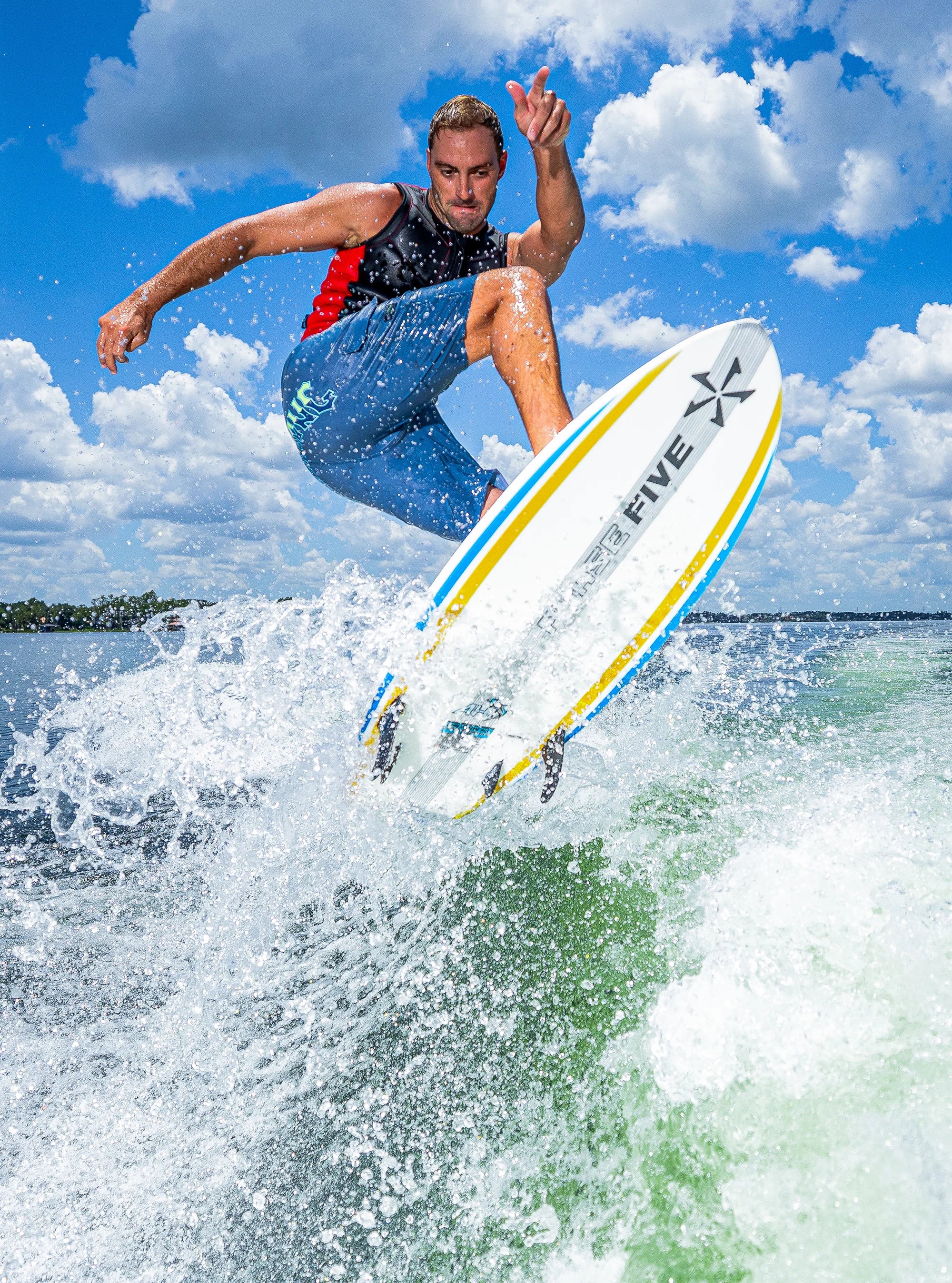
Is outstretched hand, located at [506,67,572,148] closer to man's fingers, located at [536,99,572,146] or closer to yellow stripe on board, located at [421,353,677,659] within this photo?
man's fingers, located at [536,99,572,146]

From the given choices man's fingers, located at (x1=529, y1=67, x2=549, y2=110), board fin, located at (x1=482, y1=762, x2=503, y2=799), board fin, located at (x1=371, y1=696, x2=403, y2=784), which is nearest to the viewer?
man's fingers, located at (x1=529, y1=67, x2=549, y2=110)

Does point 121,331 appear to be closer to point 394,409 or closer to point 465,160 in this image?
point 394,409

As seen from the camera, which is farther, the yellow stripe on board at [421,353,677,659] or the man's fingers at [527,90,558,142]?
the yellow stripe on board at [421,353,677,659]

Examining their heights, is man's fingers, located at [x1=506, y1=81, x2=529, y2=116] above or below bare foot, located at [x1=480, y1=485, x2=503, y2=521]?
above

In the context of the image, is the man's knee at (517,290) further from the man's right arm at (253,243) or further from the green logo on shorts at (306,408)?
the green logo on shorts at (306,408)

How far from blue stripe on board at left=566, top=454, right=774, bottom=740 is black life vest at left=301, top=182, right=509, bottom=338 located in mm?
1963

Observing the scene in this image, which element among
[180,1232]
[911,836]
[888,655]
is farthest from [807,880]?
[888,655]

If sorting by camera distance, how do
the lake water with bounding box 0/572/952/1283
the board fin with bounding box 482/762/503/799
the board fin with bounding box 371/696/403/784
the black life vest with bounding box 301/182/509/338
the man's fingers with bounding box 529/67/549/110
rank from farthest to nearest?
the black life vest with bounding box 301/182/509/338 < the board fin with bounding box 482/762/503/799 < the board fin with bounding box 371/696/403/784 < the man's fingers with bounding box 529/67/549/110 < the lake water with bounding box 0/572/952/1283

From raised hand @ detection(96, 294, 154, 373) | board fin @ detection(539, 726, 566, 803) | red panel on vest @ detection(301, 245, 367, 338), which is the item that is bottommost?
board fin @ detection(539, 726, 566, 803)

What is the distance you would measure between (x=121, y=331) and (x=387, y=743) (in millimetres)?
2457

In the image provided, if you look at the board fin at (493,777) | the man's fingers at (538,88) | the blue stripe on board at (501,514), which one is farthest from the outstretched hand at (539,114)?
the board fin at (493,777)

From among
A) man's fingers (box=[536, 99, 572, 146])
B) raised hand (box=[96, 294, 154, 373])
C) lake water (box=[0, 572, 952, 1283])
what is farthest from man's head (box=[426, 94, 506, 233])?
lake water (box=[0, 572, 952, 1283])

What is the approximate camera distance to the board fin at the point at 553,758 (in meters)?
3.60

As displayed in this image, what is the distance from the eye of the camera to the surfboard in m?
3.50
